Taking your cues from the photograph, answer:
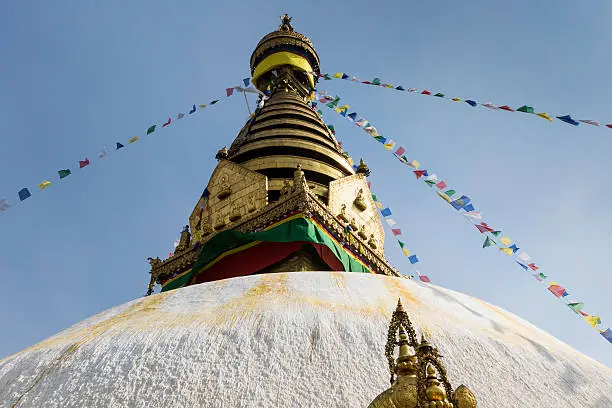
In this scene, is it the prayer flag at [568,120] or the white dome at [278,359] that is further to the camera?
the prayer flag at [568,120]

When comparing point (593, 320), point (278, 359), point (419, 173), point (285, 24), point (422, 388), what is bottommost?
point (422, 388)

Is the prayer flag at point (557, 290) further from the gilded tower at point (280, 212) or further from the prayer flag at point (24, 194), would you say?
the prayer flag at point (24, 194)

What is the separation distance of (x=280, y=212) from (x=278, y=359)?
5.12 metres

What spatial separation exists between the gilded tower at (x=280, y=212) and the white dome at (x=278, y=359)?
4.01 m

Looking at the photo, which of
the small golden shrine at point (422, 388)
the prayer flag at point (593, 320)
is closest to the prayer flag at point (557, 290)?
the prayer flag at point (593, 320)

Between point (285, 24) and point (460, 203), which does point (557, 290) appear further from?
point (285, 24)

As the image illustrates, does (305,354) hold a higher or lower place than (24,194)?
lower

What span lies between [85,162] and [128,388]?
27.8ft

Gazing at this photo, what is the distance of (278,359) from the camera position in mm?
2908

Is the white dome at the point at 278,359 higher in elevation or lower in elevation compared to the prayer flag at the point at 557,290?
lower

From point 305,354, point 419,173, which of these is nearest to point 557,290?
point 419,173

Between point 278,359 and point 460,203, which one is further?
point 460,203

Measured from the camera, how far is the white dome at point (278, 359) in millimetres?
2762

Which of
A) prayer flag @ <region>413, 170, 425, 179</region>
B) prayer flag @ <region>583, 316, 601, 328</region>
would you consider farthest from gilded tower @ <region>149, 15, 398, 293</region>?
prayer flag @ <region>583, 316, 601, 328</region>
